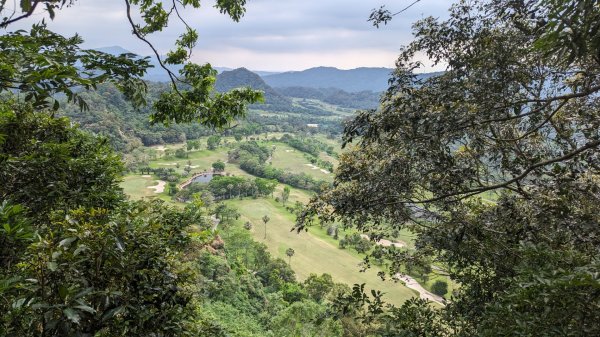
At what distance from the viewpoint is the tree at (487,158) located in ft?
12.1

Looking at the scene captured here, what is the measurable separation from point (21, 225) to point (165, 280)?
931mm

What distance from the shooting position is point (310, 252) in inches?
1667

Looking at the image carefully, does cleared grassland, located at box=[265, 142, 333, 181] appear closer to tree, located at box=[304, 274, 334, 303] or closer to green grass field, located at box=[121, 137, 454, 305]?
green grass field, located at box=[121, 137, 454, 305]

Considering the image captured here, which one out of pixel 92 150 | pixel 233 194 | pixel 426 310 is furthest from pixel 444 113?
pixel 233 194

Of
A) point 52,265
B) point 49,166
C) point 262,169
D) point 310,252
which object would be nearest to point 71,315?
point 52,265

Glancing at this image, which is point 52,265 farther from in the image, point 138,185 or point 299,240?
point 138,185

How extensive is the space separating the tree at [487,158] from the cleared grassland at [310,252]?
92.7 ft

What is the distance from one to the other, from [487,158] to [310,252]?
38549 millimetres

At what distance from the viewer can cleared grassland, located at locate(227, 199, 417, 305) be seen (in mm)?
35697

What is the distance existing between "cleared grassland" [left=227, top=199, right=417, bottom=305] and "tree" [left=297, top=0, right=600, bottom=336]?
28266mm

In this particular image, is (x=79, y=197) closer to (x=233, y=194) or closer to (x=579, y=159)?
(x=579, y=159)

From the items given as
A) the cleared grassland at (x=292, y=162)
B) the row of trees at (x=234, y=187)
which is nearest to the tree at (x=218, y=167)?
the row of trees at (x=234, y=187)

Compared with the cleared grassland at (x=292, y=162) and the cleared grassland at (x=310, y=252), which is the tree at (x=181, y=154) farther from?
the cleared grassland at (x=310, y=252)

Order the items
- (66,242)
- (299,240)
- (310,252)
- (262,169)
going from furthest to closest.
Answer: (262,169)
(299,240)
(310,252)
(66,242)
